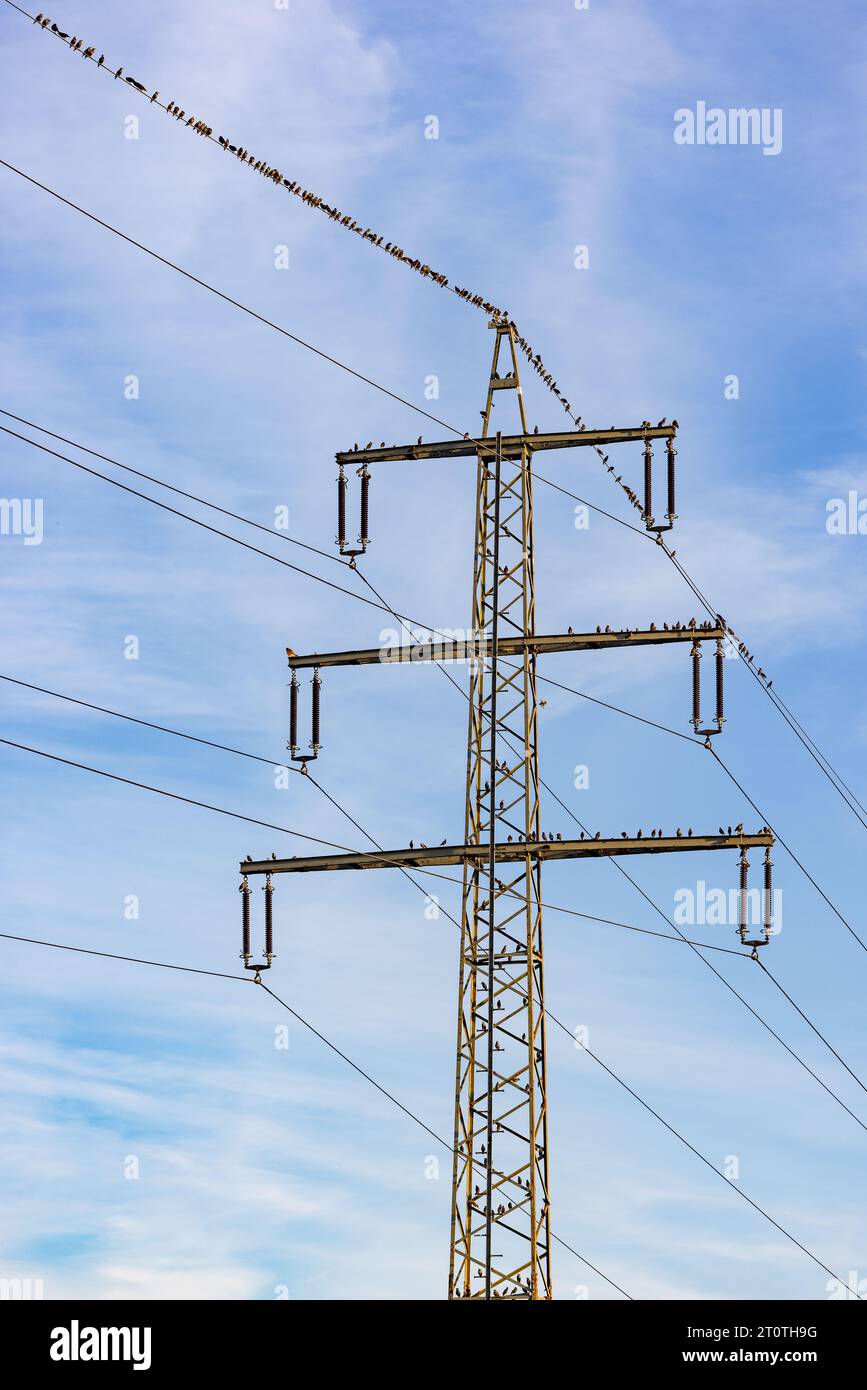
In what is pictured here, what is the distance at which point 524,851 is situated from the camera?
169ft

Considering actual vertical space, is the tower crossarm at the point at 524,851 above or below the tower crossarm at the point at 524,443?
below

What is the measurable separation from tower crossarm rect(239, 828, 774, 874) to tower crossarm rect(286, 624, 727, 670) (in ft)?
13.3

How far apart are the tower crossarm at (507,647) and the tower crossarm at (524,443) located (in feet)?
13.6

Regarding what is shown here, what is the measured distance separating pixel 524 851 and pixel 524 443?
9.00 m

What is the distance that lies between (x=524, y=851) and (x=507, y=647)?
442cm

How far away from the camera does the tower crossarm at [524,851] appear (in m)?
51.8

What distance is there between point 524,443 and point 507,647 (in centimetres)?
461

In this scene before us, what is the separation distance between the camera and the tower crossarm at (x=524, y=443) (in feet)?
→ 178

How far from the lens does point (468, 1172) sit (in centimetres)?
4916

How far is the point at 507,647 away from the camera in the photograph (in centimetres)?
5303

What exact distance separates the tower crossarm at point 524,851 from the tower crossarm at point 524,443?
338 inches
